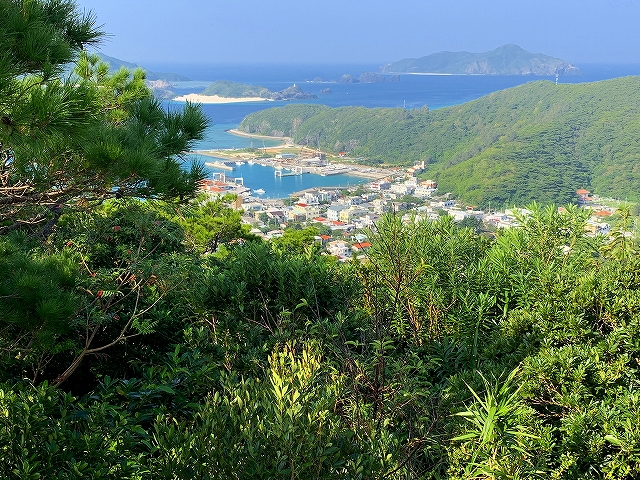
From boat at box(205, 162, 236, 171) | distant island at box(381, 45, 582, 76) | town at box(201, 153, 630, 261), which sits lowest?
town at box(201, 153, 630, 261)

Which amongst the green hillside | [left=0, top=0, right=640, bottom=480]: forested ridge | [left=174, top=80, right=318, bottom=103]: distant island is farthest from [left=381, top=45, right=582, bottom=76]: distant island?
[left=0, top=0, right=640, bottom=480]: forested ridge

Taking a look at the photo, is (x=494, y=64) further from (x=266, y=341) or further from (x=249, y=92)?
(x=266, y=341)

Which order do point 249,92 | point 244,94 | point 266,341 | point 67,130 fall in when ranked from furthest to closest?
point 249,92
point 244,94
point 266,341
point 67,130

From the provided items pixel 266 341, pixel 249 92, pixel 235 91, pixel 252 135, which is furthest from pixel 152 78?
pixel 266 341

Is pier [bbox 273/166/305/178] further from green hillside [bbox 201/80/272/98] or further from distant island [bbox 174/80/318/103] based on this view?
green hillside [bbox 201/80/272/98]

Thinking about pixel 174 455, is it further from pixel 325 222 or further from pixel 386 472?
pixel 325 222

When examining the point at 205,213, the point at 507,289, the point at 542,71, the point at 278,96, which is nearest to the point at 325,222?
the point at 205,213
